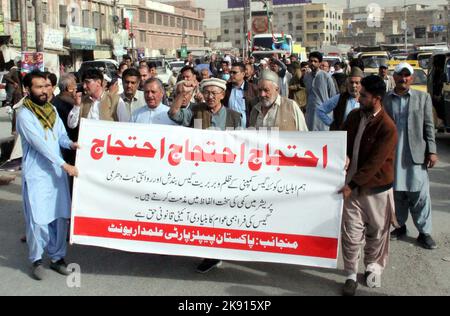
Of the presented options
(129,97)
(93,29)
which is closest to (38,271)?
(129,97)

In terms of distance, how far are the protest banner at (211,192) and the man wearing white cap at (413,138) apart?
4.31 feet

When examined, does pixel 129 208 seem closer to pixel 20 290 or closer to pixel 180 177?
pixel 180 177

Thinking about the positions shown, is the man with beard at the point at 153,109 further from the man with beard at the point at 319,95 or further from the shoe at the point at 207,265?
the man with beard at the point at 319,95

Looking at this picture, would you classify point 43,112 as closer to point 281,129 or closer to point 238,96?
point 281,129

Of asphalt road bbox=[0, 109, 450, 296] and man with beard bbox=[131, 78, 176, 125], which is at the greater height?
man with beard bbox=[131, 78, 176, 125]

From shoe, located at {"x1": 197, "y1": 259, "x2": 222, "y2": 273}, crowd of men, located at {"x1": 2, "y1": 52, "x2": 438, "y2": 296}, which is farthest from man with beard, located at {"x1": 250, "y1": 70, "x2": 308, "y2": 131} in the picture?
shoe, located at {"x1": 197, "y1": 259, "x2": 222, "y2": 273}

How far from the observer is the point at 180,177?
452 centimetres

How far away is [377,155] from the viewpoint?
4203 millimetres

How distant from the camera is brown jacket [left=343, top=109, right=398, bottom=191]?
165 inches

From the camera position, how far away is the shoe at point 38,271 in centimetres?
462

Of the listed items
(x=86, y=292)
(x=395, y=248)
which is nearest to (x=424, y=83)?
(x=395, y=248)

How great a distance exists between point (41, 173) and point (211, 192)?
1415 mm

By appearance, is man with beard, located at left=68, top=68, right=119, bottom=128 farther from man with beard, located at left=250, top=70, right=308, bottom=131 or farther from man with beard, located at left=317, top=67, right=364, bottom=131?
man with beard, located at left=317, top=67, right=364, bottom=131
